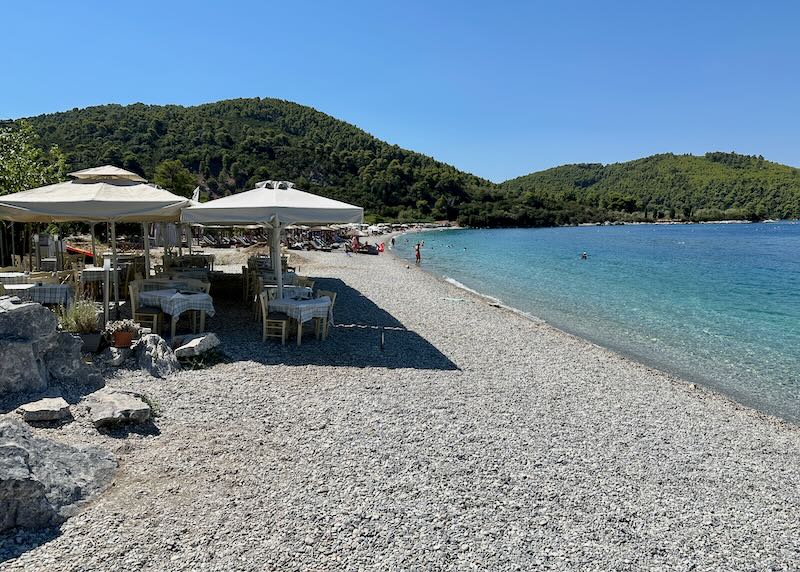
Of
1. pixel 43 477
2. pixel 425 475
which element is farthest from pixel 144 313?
pixel 425 475

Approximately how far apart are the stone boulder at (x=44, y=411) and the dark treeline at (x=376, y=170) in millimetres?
35830

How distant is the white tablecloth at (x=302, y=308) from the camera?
7.40 metres

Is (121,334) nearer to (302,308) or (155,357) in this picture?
(155,357)

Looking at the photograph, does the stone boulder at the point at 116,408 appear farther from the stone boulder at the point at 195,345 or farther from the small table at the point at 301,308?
the small table at the point at 301,308

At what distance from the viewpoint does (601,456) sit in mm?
4719

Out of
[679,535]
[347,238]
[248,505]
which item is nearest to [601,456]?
[679,535]

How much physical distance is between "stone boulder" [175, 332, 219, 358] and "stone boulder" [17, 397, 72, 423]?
1.70m

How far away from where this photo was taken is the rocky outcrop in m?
4.57

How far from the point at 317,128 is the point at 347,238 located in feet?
203

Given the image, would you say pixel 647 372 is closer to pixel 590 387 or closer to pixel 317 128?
pixel 590 387

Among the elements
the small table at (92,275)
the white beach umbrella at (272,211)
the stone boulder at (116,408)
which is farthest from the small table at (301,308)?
the small table at (92,275)

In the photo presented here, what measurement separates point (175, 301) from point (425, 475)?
4.64 metres

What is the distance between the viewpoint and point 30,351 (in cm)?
468

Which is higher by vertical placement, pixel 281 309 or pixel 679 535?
pixel 281 309
